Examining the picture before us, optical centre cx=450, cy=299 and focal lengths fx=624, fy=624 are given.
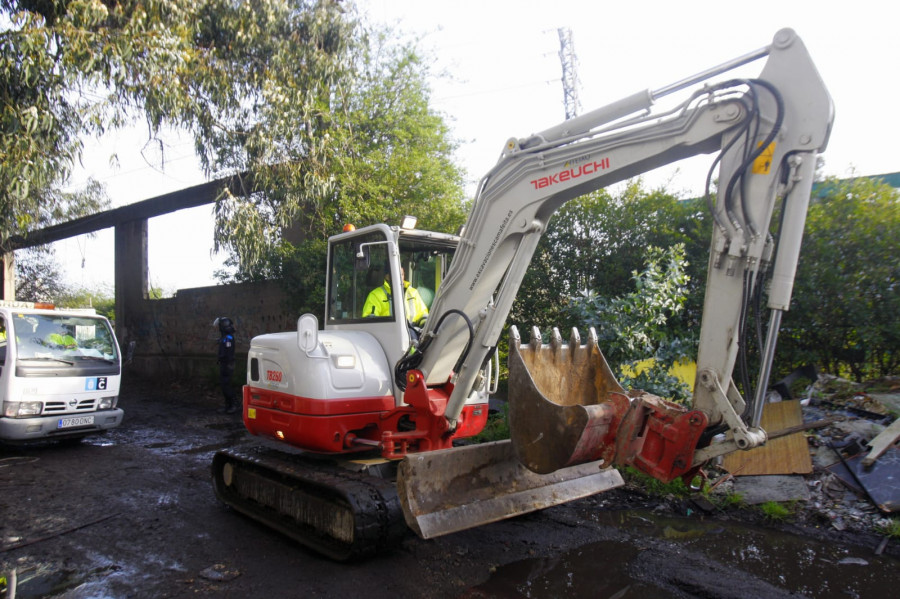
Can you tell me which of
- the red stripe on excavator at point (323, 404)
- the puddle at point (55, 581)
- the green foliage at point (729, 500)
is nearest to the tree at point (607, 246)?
the green foliage at point (729, 500)

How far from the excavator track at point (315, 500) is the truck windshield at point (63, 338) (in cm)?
394

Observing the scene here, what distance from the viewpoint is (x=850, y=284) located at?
680cm

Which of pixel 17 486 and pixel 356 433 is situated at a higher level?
pixel 356 433

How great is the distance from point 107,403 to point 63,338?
1.06 meters

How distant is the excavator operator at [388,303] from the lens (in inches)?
209

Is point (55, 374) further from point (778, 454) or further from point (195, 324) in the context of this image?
point (778, 454)

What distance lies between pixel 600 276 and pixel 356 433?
4.75m

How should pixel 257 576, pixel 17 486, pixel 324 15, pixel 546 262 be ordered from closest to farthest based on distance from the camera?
pixel 257 576 < pixel 17 486 < pixel 546 262 < pixel 324 15

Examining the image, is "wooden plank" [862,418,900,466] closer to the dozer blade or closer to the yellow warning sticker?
the dozer blade

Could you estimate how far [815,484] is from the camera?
5590 millimetres

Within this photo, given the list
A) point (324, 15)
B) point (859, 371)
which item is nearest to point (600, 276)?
point (859, 371)

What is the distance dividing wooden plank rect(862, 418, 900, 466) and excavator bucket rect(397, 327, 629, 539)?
230cm

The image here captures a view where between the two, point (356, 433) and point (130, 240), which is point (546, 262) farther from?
point (130, 240)

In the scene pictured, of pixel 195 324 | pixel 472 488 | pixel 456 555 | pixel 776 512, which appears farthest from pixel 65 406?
pixel 776 512
